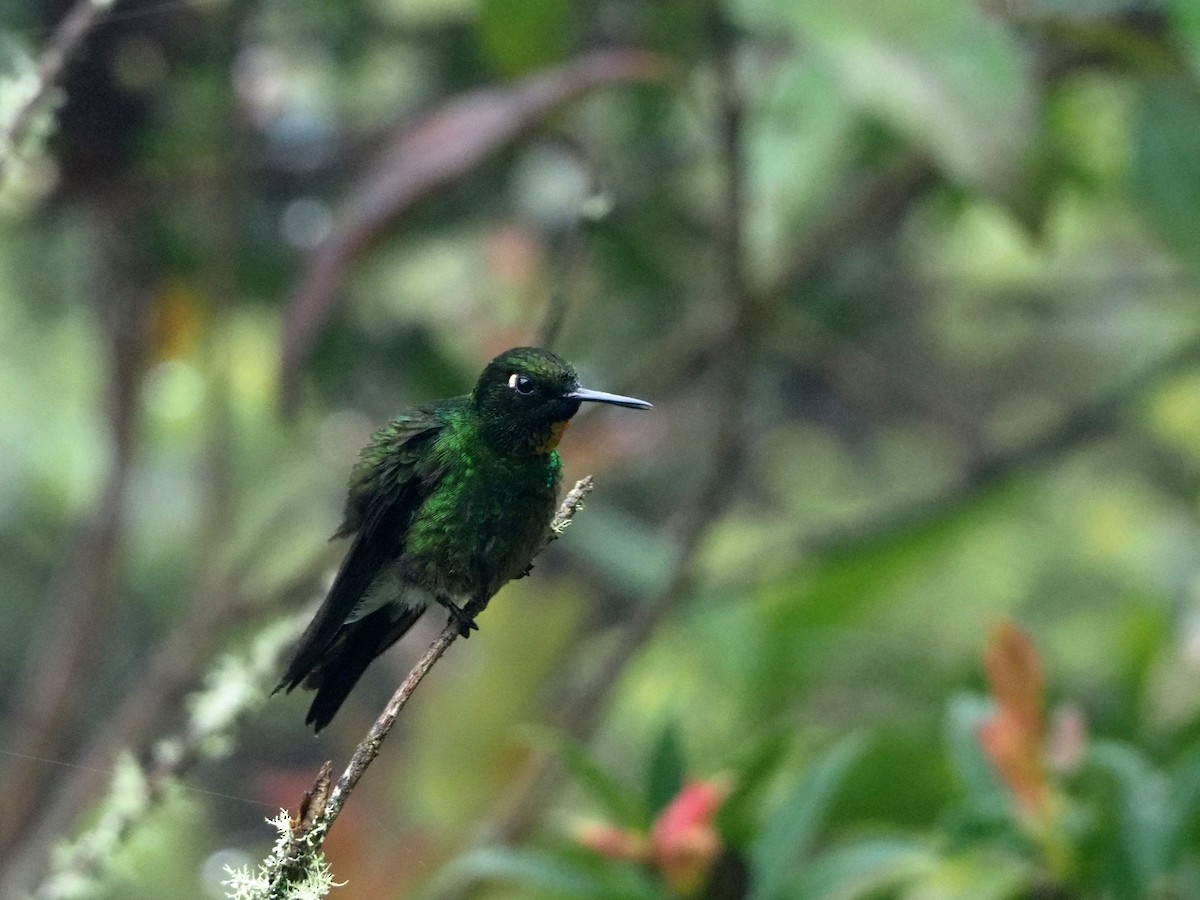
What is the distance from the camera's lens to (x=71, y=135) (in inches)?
88.6

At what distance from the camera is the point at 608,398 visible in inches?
21.9

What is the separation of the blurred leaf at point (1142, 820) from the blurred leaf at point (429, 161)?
0.90 metres

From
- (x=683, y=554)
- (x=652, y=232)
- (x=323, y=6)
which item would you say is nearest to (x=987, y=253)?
(x=652, y=232)

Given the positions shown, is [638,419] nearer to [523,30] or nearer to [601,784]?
[523,30]

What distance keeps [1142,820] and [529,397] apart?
1.00m

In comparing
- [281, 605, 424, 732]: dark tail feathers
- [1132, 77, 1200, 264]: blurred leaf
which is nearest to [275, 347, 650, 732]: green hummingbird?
[281, 605, 424, 732]: dark tail feathers

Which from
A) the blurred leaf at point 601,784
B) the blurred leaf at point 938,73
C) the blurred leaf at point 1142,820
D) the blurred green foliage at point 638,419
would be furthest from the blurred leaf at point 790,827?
the blurred leaf at point 938,73

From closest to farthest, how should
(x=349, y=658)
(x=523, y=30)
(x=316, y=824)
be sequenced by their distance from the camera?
1. (x=316, y=824)
2. (x=349, y=658)
3. (x=523, y=30)

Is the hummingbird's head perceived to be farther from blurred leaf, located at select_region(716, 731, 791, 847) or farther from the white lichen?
blurred leaf, located at select_region(716, 731, 791, 847)

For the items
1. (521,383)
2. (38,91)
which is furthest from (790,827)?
(38,91)

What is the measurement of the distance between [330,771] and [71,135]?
195 centimetres

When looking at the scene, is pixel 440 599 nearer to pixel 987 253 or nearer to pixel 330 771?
pixel 330 771

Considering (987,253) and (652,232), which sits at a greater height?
(987,253)

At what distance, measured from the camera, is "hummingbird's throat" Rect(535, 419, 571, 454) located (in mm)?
632
